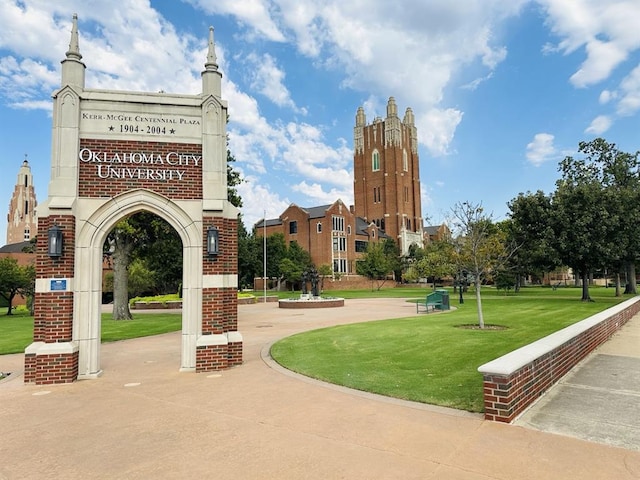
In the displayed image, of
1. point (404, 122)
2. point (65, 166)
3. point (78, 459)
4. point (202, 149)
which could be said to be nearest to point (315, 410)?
point (78, 459)

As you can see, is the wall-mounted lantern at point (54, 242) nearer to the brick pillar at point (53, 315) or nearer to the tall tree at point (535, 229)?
the brick pillar at point (53, 315)

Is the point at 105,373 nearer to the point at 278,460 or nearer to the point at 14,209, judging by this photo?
the point at 278,460

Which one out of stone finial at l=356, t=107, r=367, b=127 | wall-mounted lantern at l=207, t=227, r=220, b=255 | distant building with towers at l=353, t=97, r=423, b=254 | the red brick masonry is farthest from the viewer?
stone finial at l=356, t=107, r=367, b=127

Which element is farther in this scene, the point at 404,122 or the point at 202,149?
the point at 404,122

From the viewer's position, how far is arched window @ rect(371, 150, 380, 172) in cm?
8300

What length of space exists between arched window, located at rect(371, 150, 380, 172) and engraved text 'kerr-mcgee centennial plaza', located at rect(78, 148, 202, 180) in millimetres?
75607

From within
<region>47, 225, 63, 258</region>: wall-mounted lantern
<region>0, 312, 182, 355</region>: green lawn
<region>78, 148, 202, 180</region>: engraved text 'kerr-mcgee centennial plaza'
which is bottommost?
<region>0, 312, 182, 355</region>: green lawn

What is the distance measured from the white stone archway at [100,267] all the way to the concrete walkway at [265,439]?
3.93ft

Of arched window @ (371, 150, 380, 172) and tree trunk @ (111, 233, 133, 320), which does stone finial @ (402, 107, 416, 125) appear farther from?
tree trunk @ (111, 233, 133, 320)

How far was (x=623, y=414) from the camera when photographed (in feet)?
18.6

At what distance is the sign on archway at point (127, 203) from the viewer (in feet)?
27.7

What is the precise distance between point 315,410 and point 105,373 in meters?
5.29

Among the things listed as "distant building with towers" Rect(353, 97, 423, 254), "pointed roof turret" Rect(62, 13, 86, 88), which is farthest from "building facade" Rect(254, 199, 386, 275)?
"pointed roof turret" Rect(62, 13, 86, 88)

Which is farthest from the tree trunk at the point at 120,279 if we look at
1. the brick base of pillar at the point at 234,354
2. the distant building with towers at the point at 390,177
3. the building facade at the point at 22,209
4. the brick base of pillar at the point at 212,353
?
the building facade at the point at 22,209
